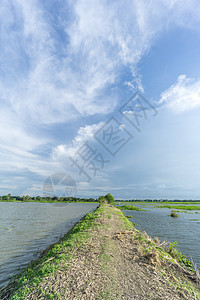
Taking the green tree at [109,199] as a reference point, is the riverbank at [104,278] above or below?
below

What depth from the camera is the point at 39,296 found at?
395 cm

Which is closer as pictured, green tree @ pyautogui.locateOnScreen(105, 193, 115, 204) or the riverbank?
the riverbank

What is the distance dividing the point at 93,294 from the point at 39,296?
4.75 ft

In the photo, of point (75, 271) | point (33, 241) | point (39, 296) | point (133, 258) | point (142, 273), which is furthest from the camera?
point (33, 241)

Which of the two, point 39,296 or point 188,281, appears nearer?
point 39,296

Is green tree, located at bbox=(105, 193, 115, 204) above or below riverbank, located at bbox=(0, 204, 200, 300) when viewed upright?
above

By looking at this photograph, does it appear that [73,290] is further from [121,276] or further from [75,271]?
[121,276]

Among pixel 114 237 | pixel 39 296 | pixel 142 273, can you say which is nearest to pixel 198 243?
pixel 114 237

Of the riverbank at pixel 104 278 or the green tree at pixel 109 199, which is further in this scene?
the green tree at pixel 109 199

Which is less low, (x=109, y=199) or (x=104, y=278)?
(x=109, y=199)

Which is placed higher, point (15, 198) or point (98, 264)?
point (15, 198)

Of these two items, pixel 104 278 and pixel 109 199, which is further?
pixel 109 199

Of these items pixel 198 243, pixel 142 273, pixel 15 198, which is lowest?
Answer: pixel 198 243

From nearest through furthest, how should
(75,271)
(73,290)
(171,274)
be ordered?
(73,290) < (75,271) < (171,274)
